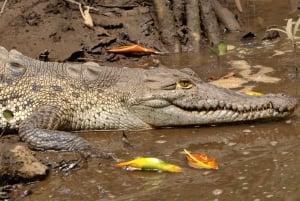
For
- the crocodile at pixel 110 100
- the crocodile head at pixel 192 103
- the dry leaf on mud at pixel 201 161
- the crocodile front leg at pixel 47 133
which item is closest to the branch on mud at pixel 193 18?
the crocodile at pixel 110 100

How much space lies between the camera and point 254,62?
7148 mm

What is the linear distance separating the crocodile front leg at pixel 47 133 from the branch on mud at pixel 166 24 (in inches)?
106

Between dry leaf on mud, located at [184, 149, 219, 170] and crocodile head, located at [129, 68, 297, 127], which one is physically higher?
crocodile head, located at [129, 68, 297, 127]

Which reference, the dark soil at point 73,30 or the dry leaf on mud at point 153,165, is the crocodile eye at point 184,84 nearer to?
the dry leaf on mud at point 153,165

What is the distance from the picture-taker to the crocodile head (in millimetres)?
5340

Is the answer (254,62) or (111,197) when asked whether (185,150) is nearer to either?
(111,197)

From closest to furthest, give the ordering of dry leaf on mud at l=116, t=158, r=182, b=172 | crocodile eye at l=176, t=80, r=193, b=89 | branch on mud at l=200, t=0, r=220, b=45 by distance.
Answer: dry leaf on mud at l=116, t=158, r=182, b=172, crocodile eye at l=176, t=80, r=193, b=89, branch on mud at l=200, t=0, r=220, b=45

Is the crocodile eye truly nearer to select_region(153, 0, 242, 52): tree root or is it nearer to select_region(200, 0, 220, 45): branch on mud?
select_region(153, 0, 242, 52): tree root

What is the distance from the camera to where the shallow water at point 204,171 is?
13.7 ft

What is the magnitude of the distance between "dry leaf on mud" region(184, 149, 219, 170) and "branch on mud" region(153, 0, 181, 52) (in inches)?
124

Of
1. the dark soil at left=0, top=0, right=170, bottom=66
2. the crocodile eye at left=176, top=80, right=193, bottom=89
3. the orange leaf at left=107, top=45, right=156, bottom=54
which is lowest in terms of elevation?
the crocodile eye at left=176, top=80, right=193, bottom=89

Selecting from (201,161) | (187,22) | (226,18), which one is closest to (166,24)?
(187,22)

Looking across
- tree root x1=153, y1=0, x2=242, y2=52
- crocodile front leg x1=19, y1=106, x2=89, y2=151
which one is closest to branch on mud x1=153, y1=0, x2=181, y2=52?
tree root x1=153, y1=0, x2=242, y2=52

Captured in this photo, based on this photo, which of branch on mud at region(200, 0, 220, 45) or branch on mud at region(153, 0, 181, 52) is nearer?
branch on mud at region(153, 0, 181, 52)
